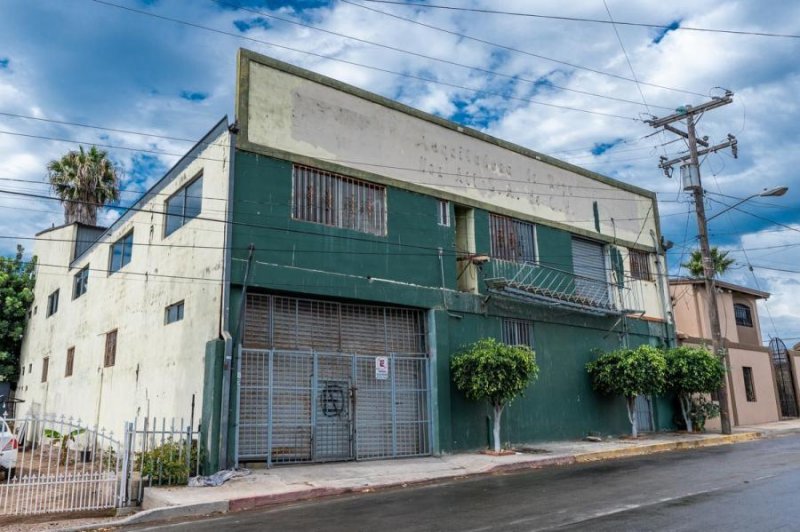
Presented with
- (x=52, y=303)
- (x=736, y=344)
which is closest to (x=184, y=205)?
(x=52, y=303)

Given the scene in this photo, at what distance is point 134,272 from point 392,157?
7.81 m

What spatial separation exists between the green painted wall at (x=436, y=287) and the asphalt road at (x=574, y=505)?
401 cm

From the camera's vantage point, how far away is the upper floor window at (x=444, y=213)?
17125mm

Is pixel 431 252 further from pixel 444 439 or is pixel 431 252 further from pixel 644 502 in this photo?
pixel 644 502

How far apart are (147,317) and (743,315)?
1048 inches

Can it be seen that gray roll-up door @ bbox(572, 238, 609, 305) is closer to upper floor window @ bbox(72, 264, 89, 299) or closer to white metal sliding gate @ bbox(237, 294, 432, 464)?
white metal sliding gate @ bbox(237, 294, 432, 464)

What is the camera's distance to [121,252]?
19.3 meters

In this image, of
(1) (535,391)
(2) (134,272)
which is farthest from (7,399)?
(1) (535,391)

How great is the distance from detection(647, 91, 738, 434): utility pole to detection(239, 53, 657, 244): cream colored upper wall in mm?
2582

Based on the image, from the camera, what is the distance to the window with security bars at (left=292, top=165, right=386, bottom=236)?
47.5ft

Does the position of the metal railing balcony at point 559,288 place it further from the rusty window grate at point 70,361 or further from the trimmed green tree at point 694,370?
the rusty window grate at point 70,361

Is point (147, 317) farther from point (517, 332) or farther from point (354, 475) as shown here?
point (517, 332)

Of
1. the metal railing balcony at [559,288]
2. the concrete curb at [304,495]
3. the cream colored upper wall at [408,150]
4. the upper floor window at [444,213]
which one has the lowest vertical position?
the concrete curb at [304,495]

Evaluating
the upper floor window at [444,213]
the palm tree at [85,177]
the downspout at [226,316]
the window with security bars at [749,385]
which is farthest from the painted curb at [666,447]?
the palm tree at [85,177]
